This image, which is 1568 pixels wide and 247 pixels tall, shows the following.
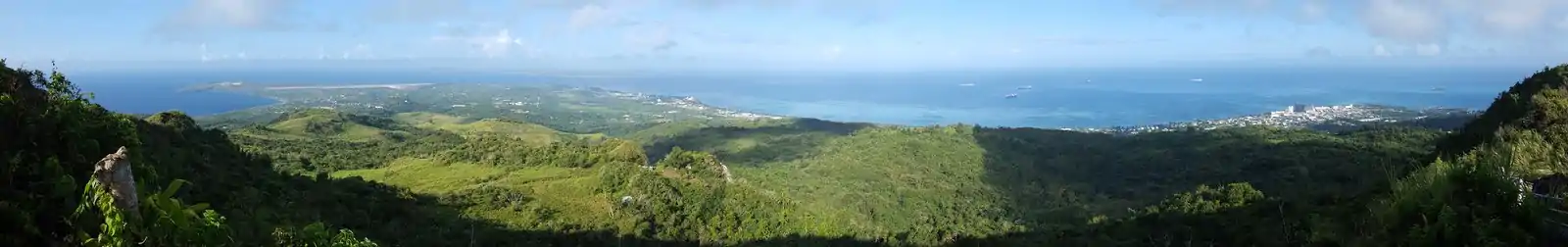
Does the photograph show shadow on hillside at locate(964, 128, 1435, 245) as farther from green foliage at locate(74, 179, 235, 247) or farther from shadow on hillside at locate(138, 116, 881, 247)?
green foliage at locate(74, 179, 235, 247)

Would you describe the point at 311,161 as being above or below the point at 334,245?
below

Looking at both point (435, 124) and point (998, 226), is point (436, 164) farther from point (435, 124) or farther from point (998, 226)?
point (435, 124)

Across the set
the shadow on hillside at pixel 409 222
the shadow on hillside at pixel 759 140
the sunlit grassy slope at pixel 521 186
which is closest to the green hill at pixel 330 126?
the sunlit grassy slope at pixel 521 186

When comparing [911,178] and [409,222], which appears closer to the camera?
[409,222]

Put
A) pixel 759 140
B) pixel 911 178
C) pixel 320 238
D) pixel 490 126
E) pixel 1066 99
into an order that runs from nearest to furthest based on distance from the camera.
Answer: pixel 320 238 < pixel 911 178 < pixel 490 126 < pixel 759 140 < pixel 1066 99

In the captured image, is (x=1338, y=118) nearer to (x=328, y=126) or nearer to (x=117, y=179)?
(x=328, y=126)


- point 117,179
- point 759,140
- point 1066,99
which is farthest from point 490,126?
point 1066,99

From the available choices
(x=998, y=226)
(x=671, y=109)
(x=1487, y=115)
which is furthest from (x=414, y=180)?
(x=671, y=109)

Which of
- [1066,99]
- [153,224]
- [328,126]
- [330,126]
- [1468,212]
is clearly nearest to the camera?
[153,224]
